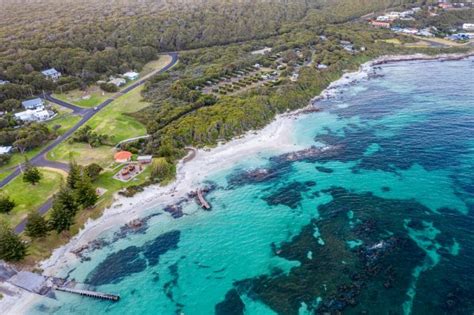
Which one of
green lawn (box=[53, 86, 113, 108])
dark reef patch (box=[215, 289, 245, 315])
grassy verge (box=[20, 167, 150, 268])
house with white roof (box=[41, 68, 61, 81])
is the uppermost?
house with white roof (box=[41, 68, 61, 81])

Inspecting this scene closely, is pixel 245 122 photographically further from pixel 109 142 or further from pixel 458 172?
pixel 458 172

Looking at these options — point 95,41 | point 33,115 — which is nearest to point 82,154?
point 33,115

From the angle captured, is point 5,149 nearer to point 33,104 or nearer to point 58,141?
point 58,141

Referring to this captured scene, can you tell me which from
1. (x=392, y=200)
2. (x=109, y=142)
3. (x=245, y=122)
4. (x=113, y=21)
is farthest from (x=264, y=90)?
(x=113, y=21)

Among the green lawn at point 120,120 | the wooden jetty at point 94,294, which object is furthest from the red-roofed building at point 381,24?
the wooden jetty at point 94,294

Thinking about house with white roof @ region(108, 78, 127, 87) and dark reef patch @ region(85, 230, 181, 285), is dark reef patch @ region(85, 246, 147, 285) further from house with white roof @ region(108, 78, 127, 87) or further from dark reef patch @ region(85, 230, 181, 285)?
house with white roof @ region(108, 78, 127, 87)

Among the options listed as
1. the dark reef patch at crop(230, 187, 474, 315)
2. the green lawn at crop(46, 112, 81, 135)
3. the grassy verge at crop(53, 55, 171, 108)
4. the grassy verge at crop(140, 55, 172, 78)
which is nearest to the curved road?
the green lawn at crop(46, 112, 81, 135)
